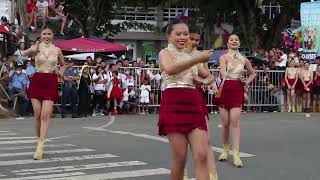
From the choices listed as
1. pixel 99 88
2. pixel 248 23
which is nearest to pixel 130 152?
pixel 99 88

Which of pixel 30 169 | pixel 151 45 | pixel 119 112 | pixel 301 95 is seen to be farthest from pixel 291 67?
pixel 151 45

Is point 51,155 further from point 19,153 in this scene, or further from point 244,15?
point 244,15

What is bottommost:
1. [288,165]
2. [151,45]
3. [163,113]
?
[288,165]

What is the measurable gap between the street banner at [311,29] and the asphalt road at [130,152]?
7.22m

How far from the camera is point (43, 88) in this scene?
9.34 meters

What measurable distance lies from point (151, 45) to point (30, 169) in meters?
35.9

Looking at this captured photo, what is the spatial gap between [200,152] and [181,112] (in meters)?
0.43

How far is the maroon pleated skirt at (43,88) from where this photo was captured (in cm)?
934

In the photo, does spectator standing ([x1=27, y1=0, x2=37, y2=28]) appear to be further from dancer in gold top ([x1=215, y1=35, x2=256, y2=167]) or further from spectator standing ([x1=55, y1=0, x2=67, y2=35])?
dancer in gold top ([x1=215, y1=35, x2=256, y2=167])

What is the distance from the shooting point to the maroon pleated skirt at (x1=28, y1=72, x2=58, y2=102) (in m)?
9.34

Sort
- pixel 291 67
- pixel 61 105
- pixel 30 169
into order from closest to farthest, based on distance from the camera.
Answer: pixel 30 169 < pixel 61 105 < pixel 291 67

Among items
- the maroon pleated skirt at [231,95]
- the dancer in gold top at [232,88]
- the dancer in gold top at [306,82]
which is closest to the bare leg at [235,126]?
the dancer in gold top at [232,88]

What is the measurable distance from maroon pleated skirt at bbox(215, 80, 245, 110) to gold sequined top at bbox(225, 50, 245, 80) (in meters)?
0.09

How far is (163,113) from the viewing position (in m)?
5.78
